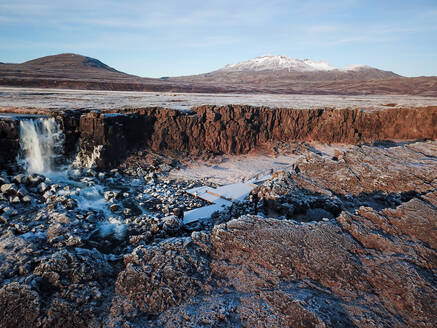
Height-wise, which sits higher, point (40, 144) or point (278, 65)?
point (278, 65)

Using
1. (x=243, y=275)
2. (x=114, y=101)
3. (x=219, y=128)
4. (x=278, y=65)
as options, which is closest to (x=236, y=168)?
(x=219, y=128)

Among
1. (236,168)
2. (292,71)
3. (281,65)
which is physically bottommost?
(236,168)

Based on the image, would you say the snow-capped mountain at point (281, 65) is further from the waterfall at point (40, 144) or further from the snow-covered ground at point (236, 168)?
the waterfall at point (40, 144)

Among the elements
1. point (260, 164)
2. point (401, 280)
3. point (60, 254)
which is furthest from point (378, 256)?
point (260, 164)

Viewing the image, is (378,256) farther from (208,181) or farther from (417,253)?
(208,181)

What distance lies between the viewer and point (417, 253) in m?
3.57

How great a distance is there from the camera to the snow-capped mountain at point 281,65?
104 m

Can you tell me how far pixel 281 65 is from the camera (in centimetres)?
11006

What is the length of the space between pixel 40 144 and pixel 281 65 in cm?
11437

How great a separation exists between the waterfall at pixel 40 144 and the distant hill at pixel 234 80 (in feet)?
88.7

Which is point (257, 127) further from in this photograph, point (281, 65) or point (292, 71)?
point (281, 65)

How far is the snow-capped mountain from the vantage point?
4112 inches

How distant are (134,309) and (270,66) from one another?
118 m

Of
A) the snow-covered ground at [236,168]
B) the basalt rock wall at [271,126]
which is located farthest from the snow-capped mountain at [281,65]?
the snow-covered ground at [236,168]
